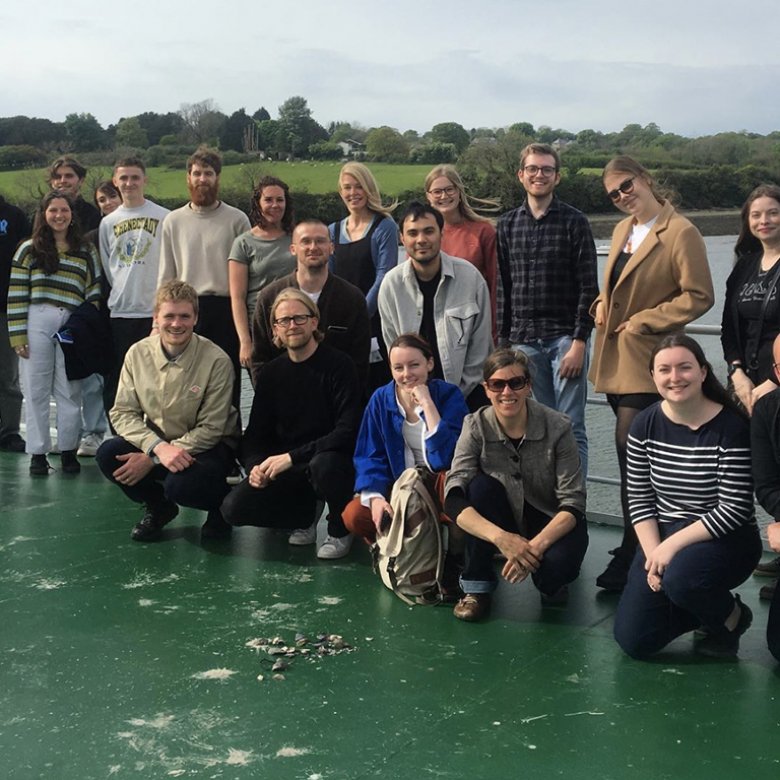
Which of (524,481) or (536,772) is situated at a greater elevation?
(524,481)

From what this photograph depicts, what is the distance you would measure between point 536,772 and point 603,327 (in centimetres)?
175

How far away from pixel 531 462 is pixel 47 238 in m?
3.03

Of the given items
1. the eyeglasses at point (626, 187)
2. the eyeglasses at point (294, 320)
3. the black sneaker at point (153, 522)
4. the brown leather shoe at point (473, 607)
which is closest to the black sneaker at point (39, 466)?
the black sneaker at point (153, 522)

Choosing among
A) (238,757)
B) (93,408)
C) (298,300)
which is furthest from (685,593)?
(93,408)

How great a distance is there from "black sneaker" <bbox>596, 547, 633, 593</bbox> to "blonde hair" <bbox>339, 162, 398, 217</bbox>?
181 centimetres

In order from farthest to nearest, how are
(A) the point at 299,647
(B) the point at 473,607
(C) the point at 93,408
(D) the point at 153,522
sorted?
1. (C) the point at 93,408
2. (D) the point at 153,522
3. (B) the point at 473,607
4. (A) the point at 299,647

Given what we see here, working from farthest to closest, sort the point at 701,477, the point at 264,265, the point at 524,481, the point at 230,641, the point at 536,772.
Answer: the point at 264,265
the point at 524,481
the point at 230,641
the point at 701,477
the point at 536,772

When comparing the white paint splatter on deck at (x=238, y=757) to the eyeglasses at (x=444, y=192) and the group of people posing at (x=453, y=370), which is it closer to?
the group of people posing at (x=453, y=370)

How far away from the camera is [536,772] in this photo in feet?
8.26

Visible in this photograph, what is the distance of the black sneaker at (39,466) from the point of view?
5.57 meters

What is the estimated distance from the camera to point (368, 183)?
4609 millimetres

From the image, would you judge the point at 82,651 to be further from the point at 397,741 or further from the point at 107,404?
the point at 107,404

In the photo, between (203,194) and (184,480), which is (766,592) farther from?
(203,194)

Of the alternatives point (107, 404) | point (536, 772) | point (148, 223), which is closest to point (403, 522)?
point (536, 772)
